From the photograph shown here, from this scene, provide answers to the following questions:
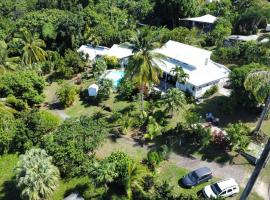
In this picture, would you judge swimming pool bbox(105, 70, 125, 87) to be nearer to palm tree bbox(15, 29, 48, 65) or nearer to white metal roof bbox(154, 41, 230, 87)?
white metal roof bbox(154, 41, 230, 87)

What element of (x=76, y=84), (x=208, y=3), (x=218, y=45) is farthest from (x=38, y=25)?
(x=208, y=3)

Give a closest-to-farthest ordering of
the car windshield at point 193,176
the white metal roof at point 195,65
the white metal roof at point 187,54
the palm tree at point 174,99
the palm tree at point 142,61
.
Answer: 1. the car windshield at point 193,176
2. the palm tree at point 142,61
3. the palm tree at point 174,99
4. the white metal roof at point 195,65
5. the white metal roof at point 187,54

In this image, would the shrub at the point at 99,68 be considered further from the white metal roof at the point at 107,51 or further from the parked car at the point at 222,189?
the parked car at the point at 222,189

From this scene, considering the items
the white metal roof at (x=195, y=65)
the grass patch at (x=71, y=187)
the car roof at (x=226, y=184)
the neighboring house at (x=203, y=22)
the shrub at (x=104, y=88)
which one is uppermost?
the neighboring house at (x=203, y=22)

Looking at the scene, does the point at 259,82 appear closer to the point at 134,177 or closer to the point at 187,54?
the point at 134,177

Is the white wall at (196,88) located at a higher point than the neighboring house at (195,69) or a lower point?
lower

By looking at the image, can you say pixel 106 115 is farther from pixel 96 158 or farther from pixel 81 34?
pixel 81 34

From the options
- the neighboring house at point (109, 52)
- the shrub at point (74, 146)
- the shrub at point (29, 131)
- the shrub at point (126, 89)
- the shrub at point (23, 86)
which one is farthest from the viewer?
the neighboring house at point (109, 52)

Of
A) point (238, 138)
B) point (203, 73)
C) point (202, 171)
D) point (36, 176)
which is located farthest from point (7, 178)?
point (203, 73)

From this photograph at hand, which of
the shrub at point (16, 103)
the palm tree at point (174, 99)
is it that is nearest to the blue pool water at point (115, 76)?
the palm tree at point (174, 99)
